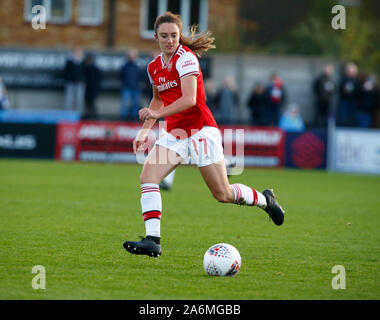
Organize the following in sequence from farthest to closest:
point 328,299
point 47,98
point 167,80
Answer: point 47,98 → point 167,80 → point 328,299

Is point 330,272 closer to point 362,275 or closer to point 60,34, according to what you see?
point 362,275

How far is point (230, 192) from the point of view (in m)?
7.23

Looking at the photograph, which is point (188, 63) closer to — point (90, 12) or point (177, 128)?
point (177, 128)

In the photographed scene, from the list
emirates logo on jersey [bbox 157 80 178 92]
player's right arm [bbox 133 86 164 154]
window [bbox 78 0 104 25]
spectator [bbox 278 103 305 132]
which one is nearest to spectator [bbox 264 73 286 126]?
spectator [bbox 278 103 305 132]

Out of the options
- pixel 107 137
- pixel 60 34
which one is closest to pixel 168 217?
pixel 107 137

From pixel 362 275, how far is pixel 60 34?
890 inches

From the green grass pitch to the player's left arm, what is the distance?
1359 mm

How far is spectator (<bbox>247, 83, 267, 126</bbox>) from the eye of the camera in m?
22.4

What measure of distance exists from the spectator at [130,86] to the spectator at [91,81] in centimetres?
84

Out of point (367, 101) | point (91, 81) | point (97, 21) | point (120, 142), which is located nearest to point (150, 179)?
point (120, 142)

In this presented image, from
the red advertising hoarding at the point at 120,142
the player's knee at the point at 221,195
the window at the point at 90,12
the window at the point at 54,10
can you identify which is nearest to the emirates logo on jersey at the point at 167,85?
the player's knee at the point at 221,195

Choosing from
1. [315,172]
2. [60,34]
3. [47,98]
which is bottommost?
[315,172]

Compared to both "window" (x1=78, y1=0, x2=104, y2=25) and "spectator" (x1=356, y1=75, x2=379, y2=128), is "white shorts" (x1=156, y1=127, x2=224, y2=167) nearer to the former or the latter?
"spectator" (x1=356, y1=75, x2=379, y2=128)

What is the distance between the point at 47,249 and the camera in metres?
7.38
